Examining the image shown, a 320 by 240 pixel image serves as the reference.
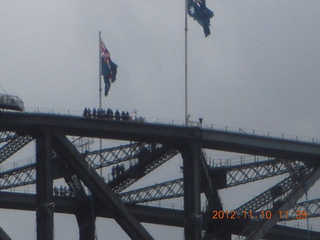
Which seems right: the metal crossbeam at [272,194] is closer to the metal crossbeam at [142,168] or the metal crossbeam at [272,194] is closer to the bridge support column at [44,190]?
the metal crossbeam at [142,168]

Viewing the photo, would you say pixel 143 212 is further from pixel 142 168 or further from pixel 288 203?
pixel 288 203

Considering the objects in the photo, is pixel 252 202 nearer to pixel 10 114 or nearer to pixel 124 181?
pixel 124 181

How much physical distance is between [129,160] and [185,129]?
9517 millimetres

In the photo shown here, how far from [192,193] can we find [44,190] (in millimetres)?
13964

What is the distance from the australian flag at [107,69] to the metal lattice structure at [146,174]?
6.75 meters

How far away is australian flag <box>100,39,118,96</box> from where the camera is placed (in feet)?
452

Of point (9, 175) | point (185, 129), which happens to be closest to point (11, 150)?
point (9, 175)

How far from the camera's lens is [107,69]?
452 ft

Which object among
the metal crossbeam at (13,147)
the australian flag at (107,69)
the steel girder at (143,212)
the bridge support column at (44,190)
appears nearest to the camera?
the bridge support column at (44,190)

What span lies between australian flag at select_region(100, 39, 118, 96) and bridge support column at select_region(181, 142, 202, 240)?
12.6 m

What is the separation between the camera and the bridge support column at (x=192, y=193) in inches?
5074

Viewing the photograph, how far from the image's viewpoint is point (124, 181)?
452 ft
